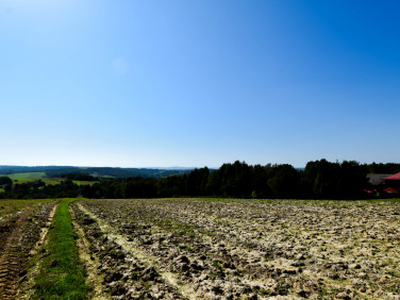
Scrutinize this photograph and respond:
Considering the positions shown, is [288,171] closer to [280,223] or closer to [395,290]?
[280,223]

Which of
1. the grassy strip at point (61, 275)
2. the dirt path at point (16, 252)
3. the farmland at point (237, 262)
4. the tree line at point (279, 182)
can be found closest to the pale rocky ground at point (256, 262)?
the farmland at point (237, 262)

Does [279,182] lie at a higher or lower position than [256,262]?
higher

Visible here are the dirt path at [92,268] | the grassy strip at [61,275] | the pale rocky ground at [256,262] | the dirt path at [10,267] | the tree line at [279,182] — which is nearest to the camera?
the pale rocky ground at [256,262]

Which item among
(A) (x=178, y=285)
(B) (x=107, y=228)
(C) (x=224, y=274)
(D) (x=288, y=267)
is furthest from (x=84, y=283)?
(B) (x=107, y=228)

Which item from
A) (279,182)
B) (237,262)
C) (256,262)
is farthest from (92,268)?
(279,182)

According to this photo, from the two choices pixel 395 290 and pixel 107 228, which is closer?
pixel 395 290

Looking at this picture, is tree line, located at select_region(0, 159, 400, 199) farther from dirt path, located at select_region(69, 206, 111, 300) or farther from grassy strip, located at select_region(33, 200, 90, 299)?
grassy strip, located at select_region(33, 200, 90, 299)

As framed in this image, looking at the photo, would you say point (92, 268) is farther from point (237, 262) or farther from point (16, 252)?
point (237, 262)

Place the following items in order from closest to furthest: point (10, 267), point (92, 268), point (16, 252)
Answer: point (92, 268), point (10, 267), point (16, 252)

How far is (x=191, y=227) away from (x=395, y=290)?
15.0 meters

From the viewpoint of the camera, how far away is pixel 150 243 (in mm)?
15156

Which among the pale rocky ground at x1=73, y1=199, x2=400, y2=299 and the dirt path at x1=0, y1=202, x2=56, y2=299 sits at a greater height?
the pale rocky ground at x1=73, y1=199, x2=400, y2=299

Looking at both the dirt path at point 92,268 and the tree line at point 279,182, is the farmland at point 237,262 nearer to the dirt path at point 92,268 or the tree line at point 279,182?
the dirt path at point 92,268

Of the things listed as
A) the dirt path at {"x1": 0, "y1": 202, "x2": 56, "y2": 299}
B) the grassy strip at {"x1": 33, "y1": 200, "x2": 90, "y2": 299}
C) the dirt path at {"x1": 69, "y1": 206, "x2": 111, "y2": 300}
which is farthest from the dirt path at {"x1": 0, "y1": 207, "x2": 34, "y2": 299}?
the dirt path at {"x1": 69, "y1": 206, "x2": 111, "y2": 300}
